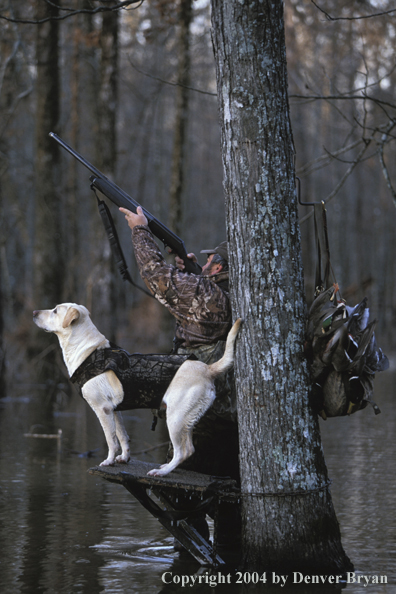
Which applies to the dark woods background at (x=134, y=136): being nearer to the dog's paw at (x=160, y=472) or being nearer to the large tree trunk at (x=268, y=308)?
the large tree trunk at (x=268, y=308)

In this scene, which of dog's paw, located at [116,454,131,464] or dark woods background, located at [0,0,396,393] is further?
dark woods background, located at [0,0,396,393]

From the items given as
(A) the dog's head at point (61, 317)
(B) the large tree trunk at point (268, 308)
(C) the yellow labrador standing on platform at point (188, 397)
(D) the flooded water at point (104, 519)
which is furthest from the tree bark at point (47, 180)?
(B) the large tree trunk at point (268, 308)

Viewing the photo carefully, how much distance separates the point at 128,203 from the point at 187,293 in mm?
998

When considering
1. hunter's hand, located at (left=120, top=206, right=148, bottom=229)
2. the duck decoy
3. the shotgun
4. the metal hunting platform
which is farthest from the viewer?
the shotgun

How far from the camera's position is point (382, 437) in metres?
10.3

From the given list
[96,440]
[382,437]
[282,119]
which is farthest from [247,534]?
[382,437]

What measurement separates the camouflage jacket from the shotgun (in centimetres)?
42

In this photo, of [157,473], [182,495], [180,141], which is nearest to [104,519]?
[182,495]

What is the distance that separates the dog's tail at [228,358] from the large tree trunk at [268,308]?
2.4 inches

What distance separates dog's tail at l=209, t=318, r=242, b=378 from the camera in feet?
15.3

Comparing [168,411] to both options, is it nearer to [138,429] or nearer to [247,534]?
[247,534]

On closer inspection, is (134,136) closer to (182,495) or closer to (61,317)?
(61,317)

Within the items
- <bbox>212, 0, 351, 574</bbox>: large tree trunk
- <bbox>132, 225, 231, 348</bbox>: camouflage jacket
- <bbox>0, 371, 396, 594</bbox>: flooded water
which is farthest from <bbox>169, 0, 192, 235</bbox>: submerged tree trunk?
<bbox>212, 0, 351, 574</bbox>: large tree trunk

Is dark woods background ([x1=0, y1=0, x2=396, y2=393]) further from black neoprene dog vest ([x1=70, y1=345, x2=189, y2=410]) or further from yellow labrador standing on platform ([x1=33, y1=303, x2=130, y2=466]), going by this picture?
black neoprene dog vest ([x1=70, y1=345, x2=189, y2=410])
